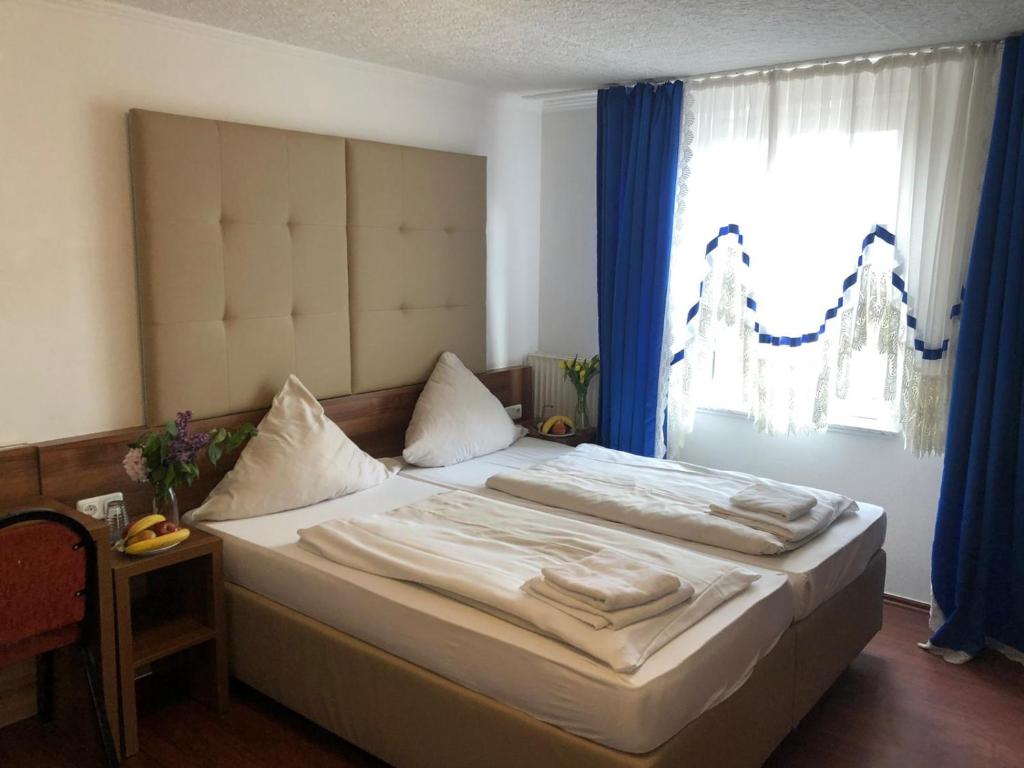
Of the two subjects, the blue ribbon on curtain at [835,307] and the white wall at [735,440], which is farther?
the white wall at [735,440]

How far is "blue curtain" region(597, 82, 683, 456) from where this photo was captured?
4066 millimetres

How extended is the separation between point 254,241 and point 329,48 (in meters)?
0.87

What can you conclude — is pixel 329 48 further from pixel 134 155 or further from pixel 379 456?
pixel 379 456

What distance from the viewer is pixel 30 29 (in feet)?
8.88

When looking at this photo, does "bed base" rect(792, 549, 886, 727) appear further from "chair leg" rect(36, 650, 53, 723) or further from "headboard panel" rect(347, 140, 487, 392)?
"chair leg" rect(36, 650, 53, 723)

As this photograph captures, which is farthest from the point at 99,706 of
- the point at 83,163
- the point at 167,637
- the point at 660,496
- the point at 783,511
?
the point at 783,511

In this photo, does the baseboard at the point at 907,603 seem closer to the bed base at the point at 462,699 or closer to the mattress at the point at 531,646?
the bed base at the point at 462,699

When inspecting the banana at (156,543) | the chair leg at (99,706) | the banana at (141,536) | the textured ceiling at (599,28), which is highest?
the textured ceiling at (599,28)

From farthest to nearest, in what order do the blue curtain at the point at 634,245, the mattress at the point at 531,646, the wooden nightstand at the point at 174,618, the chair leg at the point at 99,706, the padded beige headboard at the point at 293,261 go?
the blue curtain at the point at 634,245, the padded beige headboard at the point at 293,261, the wooden nightstand at the point at 174,618, the chair leg at the point at 99,706, the mattress at the point at 531,646

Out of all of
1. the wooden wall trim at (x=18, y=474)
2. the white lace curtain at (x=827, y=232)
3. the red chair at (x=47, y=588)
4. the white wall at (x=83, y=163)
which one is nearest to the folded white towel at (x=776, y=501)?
the white lace curtain at (x=827, y=232)

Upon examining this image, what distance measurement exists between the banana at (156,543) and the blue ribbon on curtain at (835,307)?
2.45 m

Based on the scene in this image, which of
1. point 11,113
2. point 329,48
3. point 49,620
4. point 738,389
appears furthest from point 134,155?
point 738,389

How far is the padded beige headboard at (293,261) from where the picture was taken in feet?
10.00

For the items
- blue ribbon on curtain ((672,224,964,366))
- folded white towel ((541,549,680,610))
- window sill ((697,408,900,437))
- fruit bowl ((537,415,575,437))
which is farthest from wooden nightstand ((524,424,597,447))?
folded white towel ((541,549,680,610))
